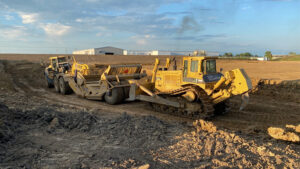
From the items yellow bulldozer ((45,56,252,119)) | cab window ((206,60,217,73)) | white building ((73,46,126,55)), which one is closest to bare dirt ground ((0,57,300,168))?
yellow bulldozer ((45,56,252,119))

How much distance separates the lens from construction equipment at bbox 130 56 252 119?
787cm

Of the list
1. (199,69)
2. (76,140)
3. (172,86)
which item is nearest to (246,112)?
(199,69)

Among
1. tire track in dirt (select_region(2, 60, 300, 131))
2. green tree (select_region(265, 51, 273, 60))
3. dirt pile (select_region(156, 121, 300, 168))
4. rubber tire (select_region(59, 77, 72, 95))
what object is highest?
green tree (select_region(265, 51, 273, 60))

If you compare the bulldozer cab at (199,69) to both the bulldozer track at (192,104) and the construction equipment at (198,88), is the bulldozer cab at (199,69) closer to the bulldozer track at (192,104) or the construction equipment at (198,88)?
the construction equipment at (198,88)

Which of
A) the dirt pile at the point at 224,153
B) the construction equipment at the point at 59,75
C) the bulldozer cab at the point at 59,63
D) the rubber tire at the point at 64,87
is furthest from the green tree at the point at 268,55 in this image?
the dirt pile at the point at 224,153

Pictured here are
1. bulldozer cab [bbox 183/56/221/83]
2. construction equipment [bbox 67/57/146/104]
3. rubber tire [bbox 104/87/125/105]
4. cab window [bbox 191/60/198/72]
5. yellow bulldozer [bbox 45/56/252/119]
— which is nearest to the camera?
yellow bulldozer [bbox 45/56/252/119]

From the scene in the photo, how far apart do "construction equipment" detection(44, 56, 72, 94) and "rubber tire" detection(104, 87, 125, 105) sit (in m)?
3.61

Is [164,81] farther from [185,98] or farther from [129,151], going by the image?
[129,151]

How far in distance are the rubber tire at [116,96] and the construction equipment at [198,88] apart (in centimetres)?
187

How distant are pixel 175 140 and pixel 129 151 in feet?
4.13

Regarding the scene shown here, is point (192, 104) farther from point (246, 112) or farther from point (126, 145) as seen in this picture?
point (126, 145)

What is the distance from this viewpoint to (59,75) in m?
13.9

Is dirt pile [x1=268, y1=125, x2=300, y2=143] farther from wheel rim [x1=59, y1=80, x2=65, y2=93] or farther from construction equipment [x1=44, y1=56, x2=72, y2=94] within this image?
wheel rim [x1=59, y1=80, x2=65, y2=93]

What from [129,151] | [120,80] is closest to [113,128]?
[129,151]
